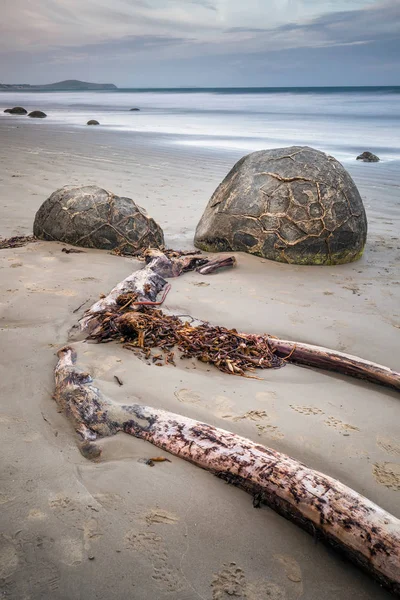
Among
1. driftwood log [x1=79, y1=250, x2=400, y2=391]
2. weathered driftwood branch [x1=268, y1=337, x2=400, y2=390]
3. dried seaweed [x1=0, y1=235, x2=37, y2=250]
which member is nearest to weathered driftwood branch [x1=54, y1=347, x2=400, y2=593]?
driftwood log [x1=79, y1=250, x2=400, y2=391]

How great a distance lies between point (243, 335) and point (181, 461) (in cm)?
144

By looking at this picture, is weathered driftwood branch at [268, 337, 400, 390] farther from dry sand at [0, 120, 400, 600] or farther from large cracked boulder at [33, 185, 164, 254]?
large cracked boulder at [33, 185, 164, 254]

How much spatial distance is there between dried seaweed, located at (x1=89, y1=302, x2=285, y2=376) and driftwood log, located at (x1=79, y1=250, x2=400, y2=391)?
0.24 ft

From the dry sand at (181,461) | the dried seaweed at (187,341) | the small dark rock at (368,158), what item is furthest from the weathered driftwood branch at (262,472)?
the small dark rock at (368,158)

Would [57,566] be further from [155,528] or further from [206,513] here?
[206,513]

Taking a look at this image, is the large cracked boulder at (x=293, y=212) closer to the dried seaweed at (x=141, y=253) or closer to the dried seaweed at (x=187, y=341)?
the dried seaweed at (x=141, y=253)

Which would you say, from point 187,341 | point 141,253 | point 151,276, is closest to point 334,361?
point 187,341

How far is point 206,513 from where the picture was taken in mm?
2125

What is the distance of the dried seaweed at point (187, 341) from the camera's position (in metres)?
3.39

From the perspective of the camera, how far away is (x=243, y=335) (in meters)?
3.70

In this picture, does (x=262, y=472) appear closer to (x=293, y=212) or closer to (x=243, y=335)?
(x=243, y=335)

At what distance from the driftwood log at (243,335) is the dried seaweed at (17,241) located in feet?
5.70

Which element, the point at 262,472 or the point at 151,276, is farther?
the point at 151,276

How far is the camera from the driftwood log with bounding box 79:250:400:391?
10.7 feet
